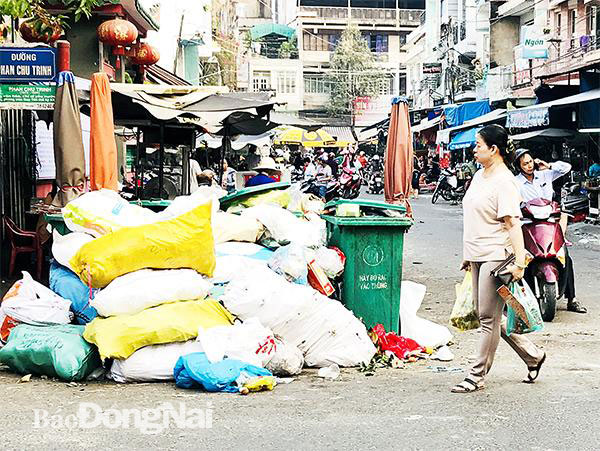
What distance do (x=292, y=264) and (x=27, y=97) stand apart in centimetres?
332

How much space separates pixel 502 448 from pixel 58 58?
590 centimetres

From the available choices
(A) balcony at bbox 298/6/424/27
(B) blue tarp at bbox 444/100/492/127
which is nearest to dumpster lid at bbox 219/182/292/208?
(B) blue tarp at bbox 444/100/492/127

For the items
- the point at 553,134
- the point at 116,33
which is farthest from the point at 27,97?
the point at 553,134

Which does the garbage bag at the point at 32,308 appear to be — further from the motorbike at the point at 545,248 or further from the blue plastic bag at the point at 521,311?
the motorbike at the point at 545,248

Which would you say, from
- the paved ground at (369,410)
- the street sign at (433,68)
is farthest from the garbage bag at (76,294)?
the street sign at (433,68)

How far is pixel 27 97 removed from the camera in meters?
8.96

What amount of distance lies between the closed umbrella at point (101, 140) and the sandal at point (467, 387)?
439 cm

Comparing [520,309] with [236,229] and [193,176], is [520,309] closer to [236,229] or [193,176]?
[236,229]

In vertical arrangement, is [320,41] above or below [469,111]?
above

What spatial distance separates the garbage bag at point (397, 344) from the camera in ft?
24.4

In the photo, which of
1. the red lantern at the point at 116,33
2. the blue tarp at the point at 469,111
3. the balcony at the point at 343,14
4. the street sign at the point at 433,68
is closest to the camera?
the red lantern at the point at 116,33

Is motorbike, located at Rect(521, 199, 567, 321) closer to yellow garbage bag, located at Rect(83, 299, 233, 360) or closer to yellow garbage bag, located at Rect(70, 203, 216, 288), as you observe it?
yellow garbage bag, located at Rect(70, 203, 216, 288)

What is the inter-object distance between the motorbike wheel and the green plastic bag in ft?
14.8

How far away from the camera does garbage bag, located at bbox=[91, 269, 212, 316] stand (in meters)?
6.73
